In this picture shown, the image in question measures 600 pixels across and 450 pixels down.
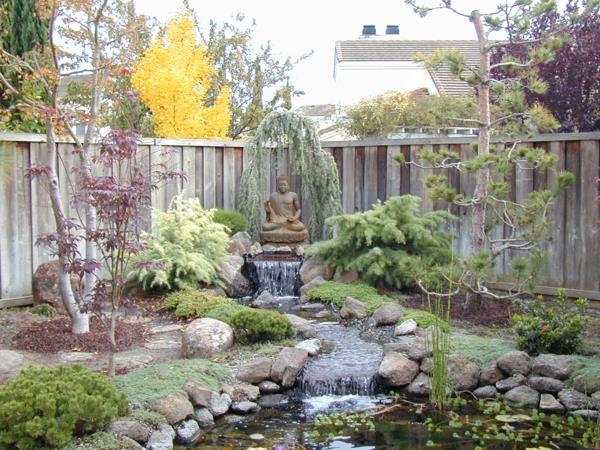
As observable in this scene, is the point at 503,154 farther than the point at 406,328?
Yes

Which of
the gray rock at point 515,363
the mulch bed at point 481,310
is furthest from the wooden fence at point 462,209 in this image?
the gray rock at point 515,363

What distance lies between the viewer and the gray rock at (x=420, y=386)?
19.6ft

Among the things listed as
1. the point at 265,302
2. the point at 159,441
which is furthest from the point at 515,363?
the point at 265,302

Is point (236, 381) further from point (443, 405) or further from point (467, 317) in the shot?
point (467, 317)

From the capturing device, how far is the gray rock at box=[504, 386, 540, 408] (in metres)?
5.70

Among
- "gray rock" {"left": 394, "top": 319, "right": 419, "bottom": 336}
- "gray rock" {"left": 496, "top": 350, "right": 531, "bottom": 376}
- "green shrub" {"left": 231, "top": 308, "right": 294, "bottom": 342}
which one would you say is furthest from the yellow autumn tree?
"gray rock" {"left": 496, "top": 350, "right": 531, "bottom": 376}

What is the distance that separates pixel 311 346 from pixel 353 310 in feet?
4.83

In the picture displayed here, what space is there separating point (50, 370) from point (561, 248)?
6183 millimetres

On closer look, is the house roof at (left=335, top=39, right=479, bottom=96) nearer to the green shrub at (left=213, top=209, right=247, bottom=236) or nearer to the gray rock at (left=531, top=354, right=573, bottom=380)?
the green shrub at (left=213, top=209, right=247, bottom=236)

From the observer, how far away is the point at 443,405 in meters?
5.65

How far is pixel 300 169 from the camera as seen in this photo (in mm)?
10914

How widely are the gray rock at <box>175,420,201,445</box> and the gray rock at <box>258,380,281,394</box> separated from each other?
882 mm

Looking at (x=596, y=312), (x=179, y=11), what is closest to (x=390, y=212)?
(x=596, y=312)

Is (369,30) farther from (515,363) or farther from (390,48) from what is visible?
(515,363)
